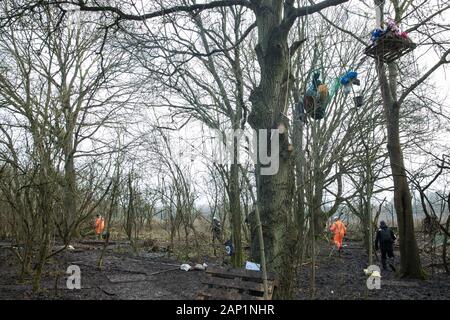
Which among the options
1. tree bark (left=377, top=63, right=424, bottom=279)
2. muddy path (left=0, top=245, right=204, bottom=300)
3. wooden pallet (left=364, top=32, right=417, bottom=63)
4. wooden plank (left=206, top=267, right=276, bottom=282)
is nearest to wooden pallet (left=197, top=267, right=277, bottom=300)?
wooden plank (left=206, top=267, right=276, bottom=282)

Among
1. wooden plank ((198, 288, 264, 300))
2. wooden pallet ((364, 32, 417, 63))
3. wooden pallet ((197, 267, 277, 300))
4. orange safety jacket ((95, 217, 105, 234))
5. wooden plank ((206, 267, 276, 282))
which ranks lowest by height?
wooden plank ((198, 288, 264, 300))

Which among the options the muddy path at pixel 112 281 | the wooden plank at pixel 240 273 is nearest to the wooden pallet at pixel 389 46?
the wooden plank at pixel 240 273

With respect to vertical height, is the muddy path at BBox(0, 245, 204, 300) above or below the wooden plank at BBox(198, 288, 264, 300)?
below

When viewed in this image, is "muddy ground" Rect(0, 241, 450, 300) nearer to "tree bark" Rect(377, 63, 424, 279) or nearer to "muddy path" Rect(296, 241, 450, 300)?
"muddy path" Rect(296, 241, 450, 300)

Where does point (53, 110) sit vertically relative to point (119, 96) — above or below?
below

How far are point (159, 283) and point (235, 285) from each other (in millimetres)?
4378

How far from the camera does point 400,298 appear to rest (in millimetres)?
6926

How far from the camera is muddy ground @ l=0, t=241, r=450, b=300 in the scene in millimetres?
6824

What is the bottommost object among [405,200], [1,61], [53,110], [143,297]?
[143,297]

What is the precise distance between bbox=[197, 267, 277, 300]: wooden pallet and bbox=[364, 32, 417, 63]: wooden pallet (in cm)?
329

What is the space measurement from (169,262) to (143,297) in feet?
17.2

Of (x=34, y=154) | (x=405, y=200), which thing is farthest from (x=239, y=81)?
(x=405, y=200)

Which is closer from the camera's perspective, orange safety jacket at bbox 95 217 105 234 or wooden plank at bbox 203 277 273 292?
wooden plank at bbox 203 277 273 292
